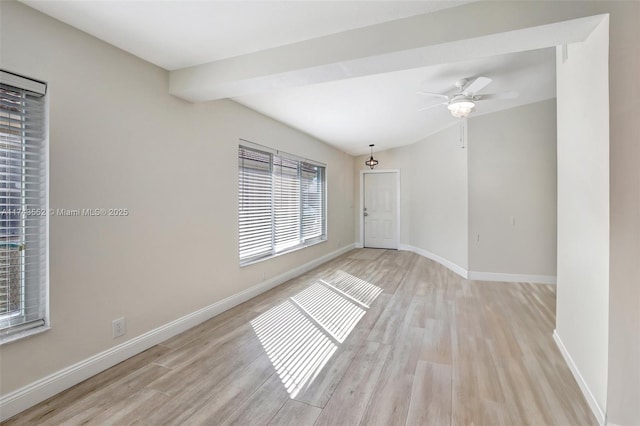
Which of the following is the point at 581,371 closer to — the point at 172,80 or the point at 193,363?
the point at 193,363

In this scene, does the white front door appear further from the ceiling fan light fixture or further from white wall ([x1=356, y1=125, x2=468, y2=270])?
the ceiling fan light fixture

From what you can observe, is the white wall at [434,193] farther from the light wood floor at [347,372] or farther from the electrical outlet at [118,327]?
the electrical outlet at [118,327]

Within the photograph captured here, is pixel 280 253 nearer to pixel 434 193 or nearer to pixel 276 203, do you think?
pixel 276 203

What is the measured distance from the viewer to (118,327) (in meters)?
2.28

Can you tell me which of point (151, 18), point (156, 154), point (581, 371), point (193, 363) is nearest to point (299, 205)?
point (156, 154)

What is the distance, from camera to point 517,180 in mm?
4438

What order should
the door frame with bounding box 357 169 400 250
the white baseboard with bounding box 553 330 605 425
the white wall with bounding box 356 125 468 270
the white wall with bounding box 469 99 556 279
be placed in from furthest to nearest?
the door frame with bounding box 357 169 400 250 → the white wall with bounding box 356 125 468 270 → the white wall with bounding box 469 99 556 279 → the white baseboard with bounding box 553 330 605 425

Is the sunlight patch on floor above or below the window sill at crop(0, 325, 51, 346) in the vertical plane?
below

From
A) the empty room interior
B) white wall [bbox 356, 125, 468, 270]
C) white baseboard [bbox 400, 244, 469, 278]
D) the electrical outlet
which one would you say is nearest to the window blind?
the empty room interior

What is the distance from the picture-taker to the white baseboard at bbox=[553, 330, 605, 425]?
1.64m

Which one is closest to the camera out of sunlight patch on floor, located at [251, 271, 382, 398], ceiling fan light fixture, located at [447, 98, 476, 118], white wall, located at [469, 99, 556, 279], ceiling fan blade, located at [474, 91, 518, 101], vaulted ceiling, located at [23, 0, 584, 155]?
vaulted ceiling, located at [23, 0, 584, 155]

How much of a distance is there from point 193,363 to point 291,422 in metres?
1.00

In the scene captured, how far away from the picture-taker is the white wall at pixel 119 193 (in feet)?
6.15

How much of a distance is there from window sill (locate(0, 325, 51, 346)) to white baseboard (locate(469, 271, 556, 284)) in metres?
4.92
